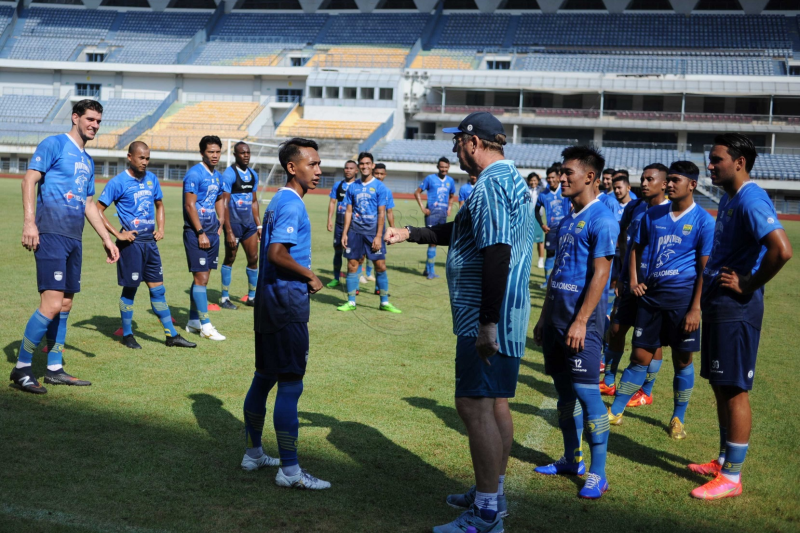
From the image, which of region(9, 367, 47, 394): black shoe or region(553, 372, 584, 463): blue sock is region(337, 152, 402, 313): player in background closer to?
region(9, 367, 47, 394): black shoe

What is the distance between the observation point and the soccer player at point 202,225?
8.59 metres

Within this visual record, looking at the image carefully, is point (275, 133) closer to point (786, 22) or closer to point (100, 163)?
point (100, 163)

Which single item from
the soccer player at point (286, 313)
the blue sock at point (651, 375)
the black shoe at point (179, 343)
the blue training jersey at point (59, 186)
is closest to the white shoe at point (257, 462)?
the soccer player at point (286, 313)

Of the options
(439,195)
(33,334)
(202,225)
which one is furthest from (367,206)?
(33,334)

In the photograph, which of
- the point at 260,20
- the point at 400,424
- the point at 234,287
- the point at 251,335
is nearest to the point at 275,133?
the point at 260,20

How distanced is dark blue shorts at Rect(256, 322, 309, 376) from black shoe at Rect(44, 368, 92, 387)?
2.78 m

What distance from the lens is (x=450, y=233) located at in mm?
4395

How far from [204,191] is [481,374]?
243 inches

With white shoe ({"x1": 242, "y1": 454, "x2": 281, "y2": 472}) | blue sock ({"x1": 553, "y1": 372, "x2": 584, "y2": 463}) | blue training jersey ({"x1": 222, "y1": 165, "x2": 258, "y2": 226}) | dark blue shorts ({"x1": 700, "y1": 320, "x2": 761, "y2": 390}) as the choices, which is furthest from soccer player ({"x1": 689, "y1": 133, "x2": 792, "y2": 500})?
blue training jersey ({"x1": 222, "y1": 165, "x2": 258, "y2": 226})

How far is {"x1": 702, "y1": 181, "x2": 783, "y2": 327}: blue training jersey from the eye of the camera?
4562mm

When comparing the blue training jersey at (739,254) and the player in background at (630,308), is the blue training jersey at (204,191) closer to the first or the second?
the player in background at (630,308)

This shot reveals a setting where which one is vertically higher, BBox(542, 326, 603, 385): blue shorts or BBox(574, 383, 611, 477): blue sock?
BBox(542, 326, 603, 385): blue shorts

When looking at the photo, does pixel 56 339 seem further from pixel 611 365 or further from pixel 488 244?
pixel 611 365

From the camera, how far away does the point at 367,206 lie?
38.2 feet
